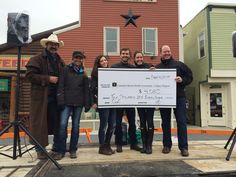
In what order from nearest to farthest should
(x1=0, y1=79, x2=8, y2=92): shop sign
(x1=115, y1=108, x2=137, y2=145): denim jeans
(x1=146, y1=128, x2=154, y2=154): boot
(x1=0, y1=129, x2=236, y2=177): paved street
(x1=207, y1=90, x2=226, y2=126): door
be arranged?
(x1=0, y1=129, x2=236, y2=177): paved street, (x1=146, y1=128, x2=154, y2=154): boot, (x1=115, y1=108, x2=137, y2=145): denim jeans, (x1=0, y1=79, x2=8, y2=92): shop sign, (x1=207, y1=90, x2=226, y2=126): door

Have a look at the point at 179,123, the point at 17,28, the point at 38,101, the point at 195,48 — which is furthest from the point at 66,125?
the point at 195,48

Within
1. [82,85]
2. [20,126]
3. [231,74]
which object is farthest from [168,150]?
[231,74]

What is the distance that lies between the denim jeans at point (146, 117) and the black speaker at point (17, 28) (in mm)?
2226

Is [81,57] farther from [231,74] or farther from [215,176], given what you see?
[231,74]

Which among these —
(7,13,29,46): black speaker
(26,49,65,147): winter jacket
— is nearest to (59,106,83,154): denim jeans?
(26,49,65,147): winter jacket

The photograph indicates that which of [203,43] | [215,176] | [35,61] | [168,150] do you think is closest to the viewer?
[215,176]

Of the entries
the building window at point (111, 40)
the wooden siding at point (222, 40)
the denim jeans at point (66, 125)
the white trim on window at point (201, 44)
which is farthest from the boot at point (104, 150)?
the white trim on window at point (201, 44)

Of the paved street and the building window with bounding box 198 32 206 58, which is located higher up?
the building window with bounding box 198 32 206 58

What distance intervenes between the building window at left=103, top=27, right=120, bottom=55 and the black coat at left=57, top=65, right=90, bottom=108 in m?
9.08

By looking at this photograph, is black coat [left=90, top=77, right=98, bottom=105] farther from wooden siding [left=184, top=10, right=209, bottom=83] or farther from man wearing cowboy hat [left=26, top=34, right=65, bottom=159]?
wooden siding [left=184, top=10, right=209, bottom=83]

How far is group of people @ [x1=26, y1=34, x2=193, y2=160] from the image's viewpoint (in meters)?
4.28

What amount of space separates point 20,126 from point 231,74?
12.8m

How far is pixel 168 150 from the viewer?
4711 millimetres

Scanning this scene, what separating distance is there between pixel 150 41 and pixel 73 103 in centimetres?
986
